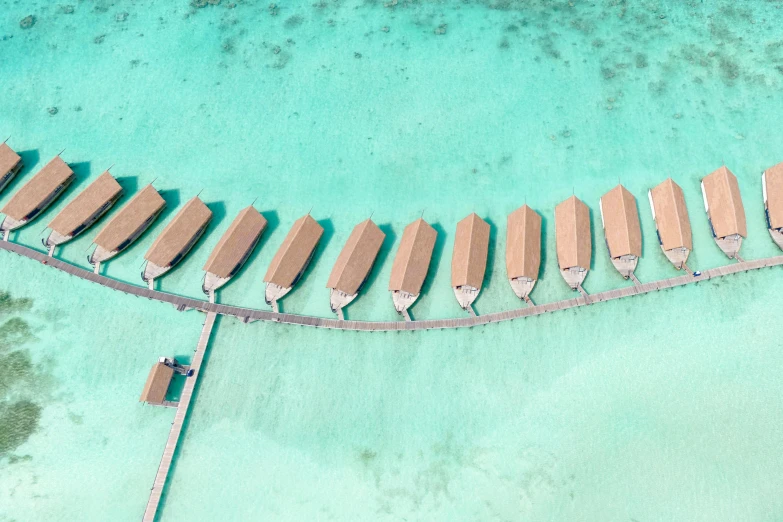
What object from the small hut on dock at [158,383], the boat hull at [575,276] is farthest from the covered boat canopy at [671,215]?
the small hut on dock at [158,383]

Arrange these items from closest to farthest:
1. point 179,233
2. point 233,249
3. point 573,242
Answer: point 573,242, point 233,249, point 179,233

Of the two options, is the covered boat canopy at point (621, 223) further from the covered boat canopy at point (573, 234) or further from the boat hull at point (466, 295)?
the boat hull at point (466, 295)

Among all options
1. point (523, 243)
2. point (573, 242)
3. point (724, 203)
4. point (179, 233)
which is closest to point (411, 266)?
point (523, 243)

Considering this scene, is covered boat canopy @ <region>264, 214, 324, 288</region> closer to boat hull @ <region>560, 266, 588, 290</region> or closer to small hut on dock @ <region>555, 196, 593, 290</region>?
small hut on dock @ <region>555, 196, 593, 290</region>

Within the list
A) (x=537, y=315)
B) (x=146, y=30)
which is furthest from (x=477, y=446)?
(x=146, y=30)

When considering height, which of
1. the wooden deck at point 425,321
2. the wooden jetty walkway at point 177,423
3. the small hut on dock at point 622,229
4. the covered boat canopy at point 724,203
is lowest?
the wooden jetty walkway at point 177,423

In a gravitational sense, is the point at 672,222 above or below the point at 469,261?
above

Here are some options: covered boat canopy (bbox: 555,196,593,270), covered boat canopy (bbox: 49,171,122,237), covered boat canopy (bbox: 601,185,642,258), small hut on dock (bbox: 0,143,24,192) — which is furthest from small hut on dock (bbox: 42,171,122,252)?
covered boat canopy (bbox: 601,185,642,258)

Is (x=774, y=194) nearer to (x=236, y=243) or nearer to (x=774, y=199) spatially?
(x=774, y=199)
